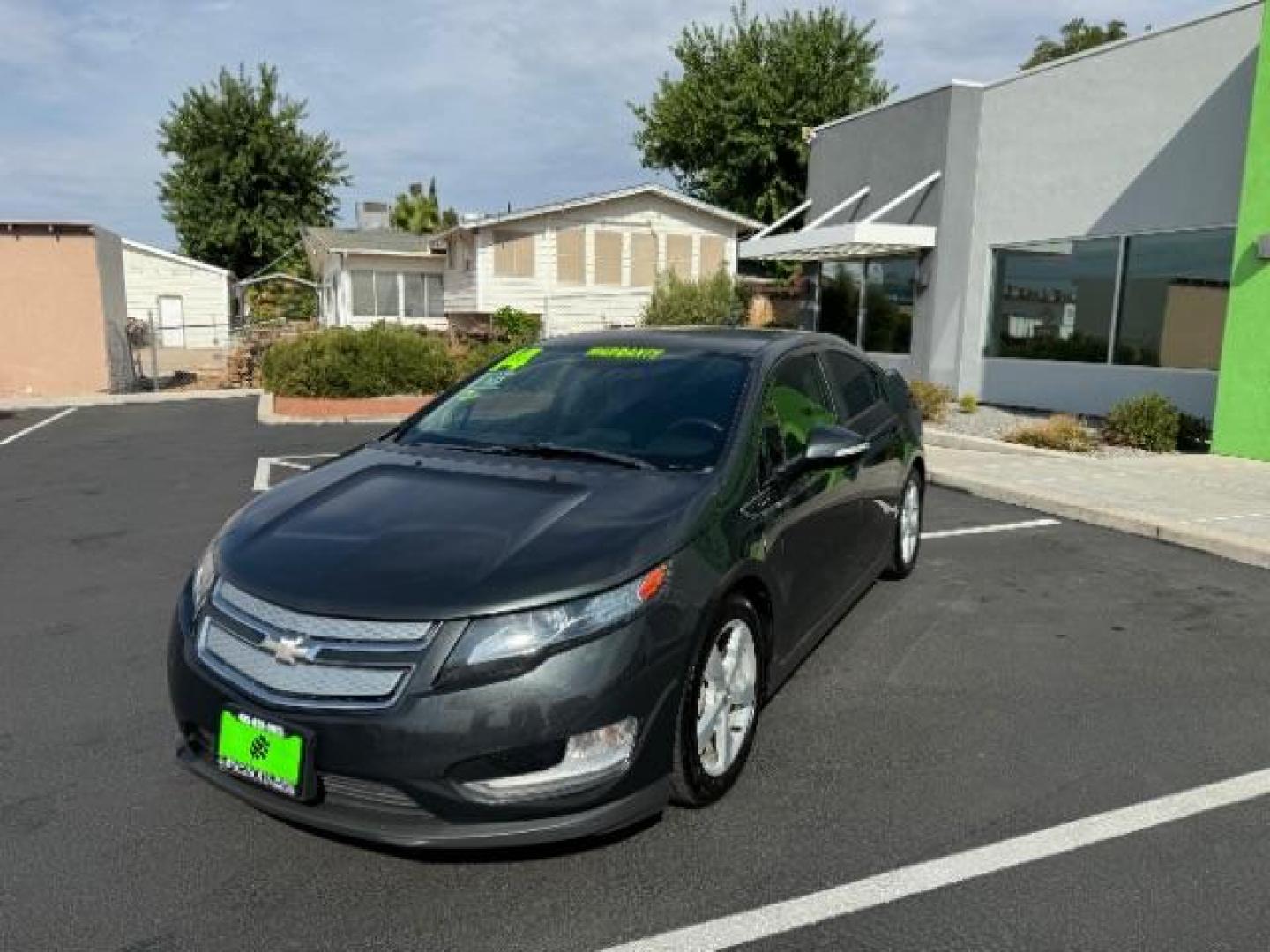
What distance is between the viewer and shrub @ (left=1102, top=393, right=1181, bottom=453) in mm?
11297

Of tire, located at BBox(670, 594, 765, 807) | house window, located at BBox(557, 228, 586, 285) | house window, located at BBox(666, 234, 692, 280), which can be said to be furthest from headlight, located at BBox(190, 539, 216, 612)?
house window, located at BBox(666, 234, 692, 280)

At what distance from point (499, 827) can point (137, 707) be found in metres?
2.20

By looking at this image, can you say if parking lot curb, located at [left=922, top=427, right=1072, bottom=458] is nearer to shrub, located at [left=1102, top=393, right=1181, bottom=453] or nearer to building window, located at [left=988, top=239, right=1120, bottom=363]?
shrub, located at [left=1102, top=393, right=1181, bottom=453]

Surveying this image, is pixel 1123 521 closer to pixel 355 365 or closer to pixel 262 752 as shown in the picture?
pixel 262 752

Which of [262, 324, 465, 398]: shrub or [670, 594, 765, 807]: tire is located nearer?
[670, 594, 765, 807]: tire

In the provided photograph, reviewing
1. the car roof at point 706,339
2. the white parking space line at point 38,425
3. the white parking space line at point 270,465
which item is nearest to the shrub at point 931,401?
the white parking space line at point 270,465

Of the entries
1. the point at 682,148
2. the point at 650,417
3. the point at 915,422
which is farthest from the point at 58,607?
the point at 682,148

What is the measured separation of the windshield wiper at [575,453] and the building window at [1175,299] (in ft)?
35.1

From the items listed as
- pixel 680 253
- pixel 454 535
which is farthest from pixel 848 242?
pixel 680 253

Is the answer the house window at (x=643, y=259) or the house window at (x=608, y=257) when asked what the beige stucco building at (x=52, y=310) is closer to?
the house window at (x=608, y=257)

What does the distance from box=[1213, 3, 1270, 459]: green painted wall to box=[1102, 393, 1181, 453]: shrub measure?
20.8 inches

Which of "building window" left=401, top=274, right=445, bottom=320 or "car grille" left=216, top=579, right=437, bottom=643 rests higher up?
"building window" left=401, top=274, right=445, bottom=320

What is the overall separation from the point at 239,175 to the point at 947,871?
161 feet

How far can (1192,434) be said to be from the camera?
11539mm
